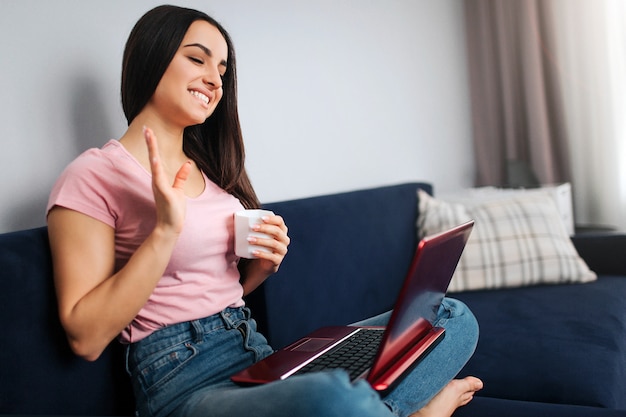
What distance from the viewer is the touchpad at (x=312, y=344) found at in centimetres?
126

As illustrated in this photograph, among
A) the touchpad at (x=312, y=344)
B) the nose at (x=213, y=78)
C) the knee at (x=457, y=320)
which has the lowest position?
the knee at (x=457, y=320)

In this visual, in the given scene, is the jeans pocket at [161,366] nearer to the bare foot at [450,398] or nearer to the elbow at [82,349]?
the elbow at [82,349]

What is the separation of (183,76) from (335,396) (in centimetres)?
72

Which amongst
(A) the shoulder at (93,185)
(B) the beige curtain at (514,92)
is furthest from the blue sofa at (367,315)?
(B) the beige curtain at (514,92)

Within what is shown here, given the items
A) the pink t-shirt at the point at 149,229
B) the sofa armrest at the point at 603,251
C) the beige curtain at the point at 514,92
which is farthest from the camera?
the beige curtain at the point at 514,92

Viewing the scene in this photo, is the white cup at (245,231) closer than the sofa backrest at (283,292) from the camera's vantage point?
No

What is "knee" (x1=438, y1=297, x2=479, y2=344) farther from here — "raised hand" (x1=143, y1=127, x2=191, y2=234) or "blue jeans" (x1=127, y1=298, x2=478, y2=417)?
"raised hand" (x1=143, y1=127, x2=191, y2=234)

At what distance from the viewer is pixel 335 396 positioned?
0.88 metres

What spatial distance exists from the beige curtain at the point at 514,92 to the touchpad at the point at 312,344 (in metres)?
2.22

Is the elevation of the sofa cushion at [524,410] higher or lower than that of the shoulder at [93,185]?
lower

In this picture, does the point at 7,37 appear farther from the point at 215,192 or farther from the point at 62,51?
the point at 215,192

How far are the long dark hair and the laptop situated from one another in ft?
1.37

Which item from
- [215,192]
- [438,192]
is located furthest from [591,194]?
[215,192]

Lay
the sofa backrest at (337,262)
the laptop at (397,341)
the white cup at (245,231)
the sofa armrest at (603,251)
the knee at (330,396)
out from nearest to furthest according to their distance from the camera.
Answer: the knee at (330,396) → the laptop at (397,341) → the white cup at (245,231) → the sofa backrest at (337,262) → the sofa armrest at (603,251)
